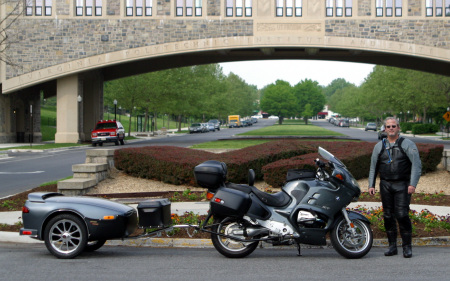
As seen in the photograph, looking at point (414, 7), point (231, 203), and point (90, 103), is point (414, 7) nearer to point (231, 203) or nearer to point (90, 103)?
point (90, 103)

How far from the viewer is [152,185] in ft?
48.9

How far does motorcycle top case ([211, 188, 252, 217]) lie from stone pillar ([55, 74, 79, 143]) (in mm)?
38761

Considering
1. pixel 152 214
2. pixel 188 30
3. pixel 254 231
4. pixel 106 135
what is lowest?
pixel 254 231

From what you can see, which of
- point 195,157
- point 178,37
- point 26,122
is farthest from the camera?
point 26,122

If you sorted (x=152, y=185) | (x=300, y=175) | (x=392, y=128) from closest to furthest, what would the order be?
(x=300, y=175)
(x=392, y=128)
(x=152, y=185)

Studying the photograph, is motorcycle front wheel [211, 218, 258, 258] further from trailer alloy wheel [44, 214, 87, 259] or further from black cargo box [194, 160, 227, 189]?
trailer alloy wheel [44, 214, 87, 259]

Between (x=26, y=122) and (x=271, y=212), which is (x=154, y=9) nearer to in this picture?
(x=26, y=122)

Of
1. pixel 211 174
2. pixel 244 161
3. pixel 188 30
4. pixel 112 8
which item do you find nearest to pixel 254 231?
pixel 211 174

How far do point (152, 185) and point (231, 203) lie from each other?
24.5 ft

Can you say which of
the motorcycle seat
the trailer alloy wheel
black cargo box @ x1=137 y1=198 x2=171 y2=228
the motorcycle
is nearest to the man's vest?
→ the motorcycle

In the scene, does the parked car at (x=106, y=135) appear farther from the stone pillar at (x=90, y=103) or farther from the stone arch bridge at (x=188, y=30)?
the stone pillar at (x=90, y=103)

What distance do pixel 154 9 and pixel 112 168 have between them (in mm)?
30687

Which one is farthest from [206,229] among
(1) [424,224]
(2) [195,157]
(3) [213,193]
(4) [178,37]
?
(4) [178,37]

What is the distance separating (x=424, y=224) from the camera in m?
9.70
